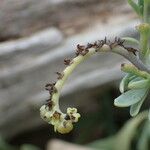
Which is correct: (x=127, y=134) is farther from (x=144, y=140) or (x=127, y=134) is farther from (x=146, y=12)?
(x=146, y=12)

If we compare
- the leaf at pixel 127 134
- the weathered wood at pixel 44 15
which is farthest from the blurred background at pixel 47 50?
the leaf at pixel 127 134

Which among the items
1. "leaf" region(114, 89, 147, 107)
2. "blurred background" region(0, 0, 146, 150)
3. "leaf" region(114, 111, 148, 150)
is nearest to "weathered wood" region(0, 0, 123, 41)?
"blurred background" region(0, 0, 146, 150)

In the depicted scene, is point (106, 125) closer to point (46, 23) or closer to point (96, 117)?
point (96, 117)

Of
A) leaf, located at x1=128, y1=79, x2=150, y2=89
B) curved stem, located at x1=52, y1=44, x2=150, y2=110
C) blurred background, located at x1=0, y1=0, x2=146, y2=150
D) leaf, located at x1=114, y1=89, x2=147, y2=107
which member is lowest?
blurred background, located at x1=0, y1=0, x2=146, y2=150

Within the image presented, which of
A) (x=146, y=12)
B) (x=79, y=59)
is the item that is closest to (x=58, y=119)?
(x=79, y=59)

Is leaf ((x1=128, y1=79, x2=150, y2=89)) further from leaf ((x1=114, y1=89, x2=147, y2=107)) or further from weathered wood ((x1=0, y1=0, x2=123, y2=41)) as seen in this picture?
weathered wood ((x1=0, y1=0, x2=123, y2=41))

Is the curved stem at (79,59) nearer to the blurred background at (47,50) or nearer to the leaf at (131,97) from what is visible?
the leaf at (131,97)
